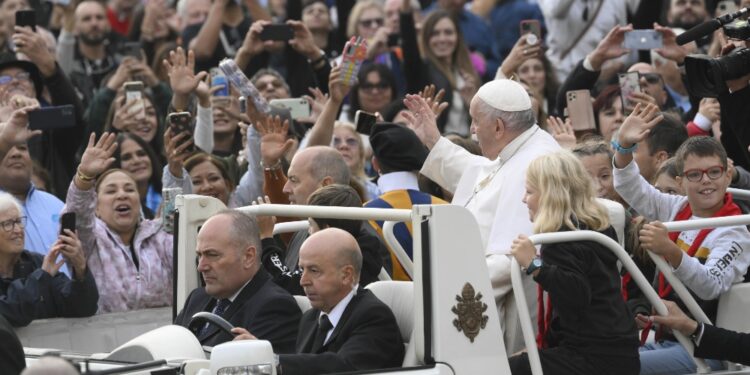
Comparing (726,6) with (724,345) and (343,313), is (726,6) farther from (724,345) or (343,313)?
(343,313)

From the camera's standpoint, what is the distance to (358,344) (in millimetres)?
6906

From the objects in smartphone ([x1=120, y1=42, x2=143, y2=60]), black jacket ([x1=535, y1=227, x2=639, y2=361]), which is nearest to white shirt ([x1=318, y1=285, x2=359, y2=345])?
black jacket ([x1=535, y1=227, x2=639, y2=361])

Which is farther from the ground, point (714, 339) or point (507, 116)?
point (507, 116)

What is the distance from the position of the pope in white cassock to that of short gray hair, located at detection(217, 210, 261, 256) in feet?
3.74

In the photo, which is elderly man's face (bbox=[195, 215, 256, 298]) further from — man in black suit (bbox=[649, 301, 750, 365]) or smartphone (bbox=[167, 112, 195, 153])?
smartphone (bbox=[167, 112, 195, 153])

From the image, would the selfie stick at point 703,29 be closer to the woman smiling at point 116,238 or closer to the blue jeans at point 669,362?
the blue jeans at point 669,362

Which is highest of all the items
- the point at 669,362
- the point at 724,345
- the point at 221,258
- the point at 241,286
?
the point at 221,258

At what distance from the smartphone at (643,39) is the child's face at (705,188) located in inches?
134

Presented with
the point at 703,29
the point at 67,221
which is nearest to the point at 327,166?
the point at 67,221

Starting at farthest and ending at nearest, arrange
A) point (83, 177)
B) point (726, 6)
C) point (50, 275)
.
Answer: point (726, 6), point (83, 177), point (50, 275)

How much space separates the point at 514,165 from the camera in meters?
8.14

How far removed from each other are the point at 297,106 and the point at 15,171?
232cm

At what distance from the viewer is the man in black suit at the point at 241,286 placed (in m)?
7.36

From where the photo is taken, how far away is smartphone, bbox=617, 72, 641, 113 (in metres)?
11.3
